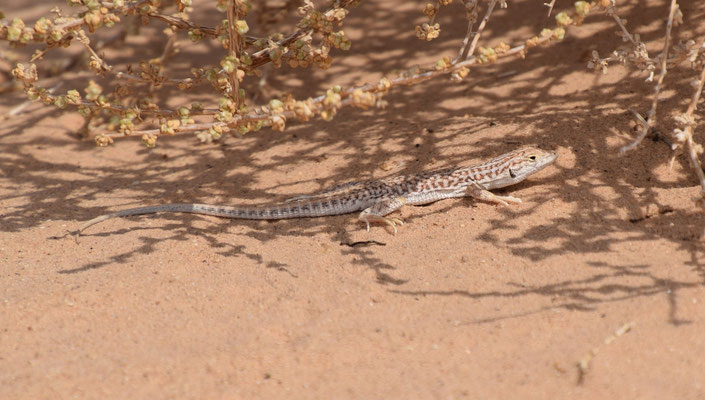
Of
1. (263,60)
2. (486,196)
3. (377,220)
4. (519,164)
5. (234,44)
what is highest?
(234,44)

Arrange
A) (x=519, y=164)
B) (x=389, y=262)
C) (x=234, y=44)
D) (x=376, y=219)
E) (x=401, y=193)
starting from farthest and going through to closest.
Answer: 1. (x=401, y=193)
2. (x=519, y=164)
3. (x=376, y=219)
4. (x=389, y=262)
5. (x=234, y=44)

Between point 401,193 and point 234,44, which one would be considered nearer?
point 234,44

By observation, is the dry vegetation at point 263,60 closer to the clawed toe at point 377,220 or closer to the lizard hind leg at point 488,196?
the clawed toe at point 377,220

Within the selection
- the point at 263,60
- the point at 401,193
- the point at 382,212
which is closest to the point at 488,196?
the point at 401,193

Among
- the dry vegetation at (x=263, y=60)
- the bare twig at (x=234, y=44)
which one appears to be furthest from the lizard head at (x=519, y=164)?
the bare twig at (x=234, y=44)

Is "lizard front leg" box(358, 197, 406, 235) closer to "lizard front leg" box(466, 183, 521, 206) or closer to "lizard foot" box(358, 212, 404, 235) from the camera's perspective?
"lizard foot" box(358, 212, 404, 235)

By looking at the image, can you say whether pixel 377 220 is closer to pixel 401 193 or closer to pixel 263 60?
pixel 401 193

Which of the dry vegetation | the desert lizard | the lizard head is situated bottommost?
the desert lizard

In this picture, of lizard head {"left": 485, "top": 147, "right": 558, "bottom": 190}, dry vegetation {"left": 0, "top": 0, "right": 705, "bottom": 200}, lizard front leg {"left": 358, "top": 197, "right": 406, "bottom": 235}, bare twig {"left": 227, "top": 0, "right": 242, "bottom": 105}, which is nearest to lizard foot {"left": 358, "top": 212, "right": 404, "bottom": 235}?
lizard front leg {"left": 358, "top": 197, "right": 406, "bottom": 235}
